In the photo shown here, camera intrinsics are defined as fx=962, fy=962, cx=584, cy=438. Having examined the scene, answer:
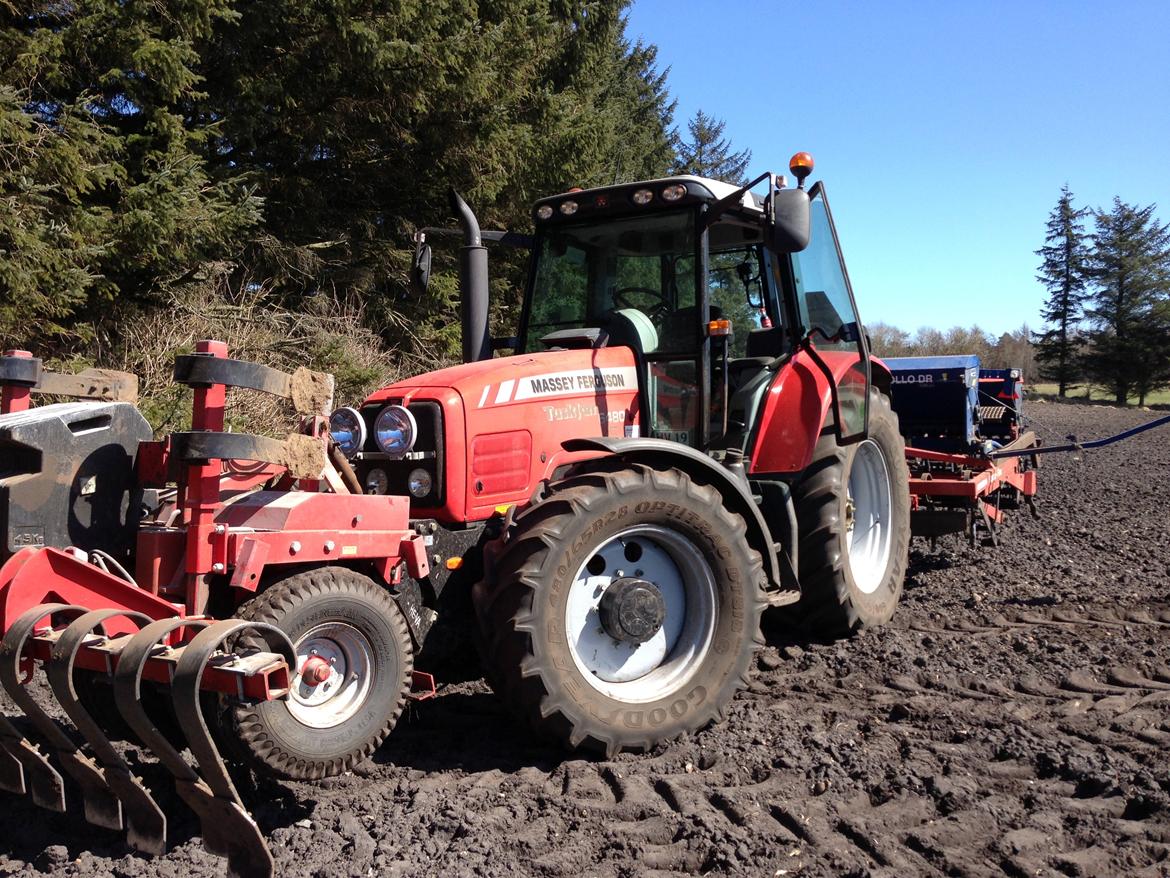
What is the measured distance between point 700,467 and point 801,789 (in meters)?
1.39

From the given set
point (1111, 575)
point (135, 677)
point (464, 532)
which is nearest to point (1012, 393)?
point (1111, 575)

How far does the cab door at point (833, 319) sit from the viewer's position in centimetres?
525

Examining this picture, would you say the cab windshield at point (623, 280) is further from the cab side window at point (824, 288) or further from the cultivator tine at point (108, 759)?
the cultivator tine at point (108, 759)

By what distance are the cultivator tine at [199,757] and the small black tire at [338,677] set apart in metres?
0.38

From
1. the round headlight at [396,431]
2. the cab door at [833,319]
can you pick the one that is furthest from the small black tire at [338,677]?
the cab door at [833,319]

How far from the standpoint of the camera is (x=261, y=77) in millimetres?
9656

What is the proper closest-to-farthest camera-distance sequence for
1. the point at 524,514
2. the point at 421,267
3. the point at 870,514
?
1. the point at 524,514
2. the point at 421,267
3. the point at 870,514

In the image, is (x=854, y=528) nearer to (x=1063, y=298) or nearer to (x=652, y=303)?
(x=652, y=303)


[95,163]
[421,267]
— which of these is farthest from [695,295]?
[95,163]

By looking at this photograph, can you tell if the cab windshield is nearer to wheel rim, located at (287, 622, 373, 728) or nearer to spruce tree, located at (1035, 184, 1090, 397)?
wheel rim, located at (287, 622, 373, 728)

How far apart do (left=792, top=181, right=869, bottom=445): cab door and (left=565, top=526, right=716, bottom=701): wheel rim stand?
5.23 feet

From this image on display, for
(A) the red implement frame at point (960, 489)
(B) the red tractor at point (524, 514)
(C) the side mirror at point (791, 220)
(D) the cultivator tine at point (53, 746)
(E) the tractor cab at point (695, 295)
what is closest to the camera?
(D) the cultivator tine at point (53, 746)

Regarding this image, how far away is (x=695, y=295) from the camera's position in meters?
4.67

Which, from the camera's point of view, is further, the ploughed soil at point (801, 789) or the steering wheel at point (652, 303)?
the steering wheel at point (652, 303)
